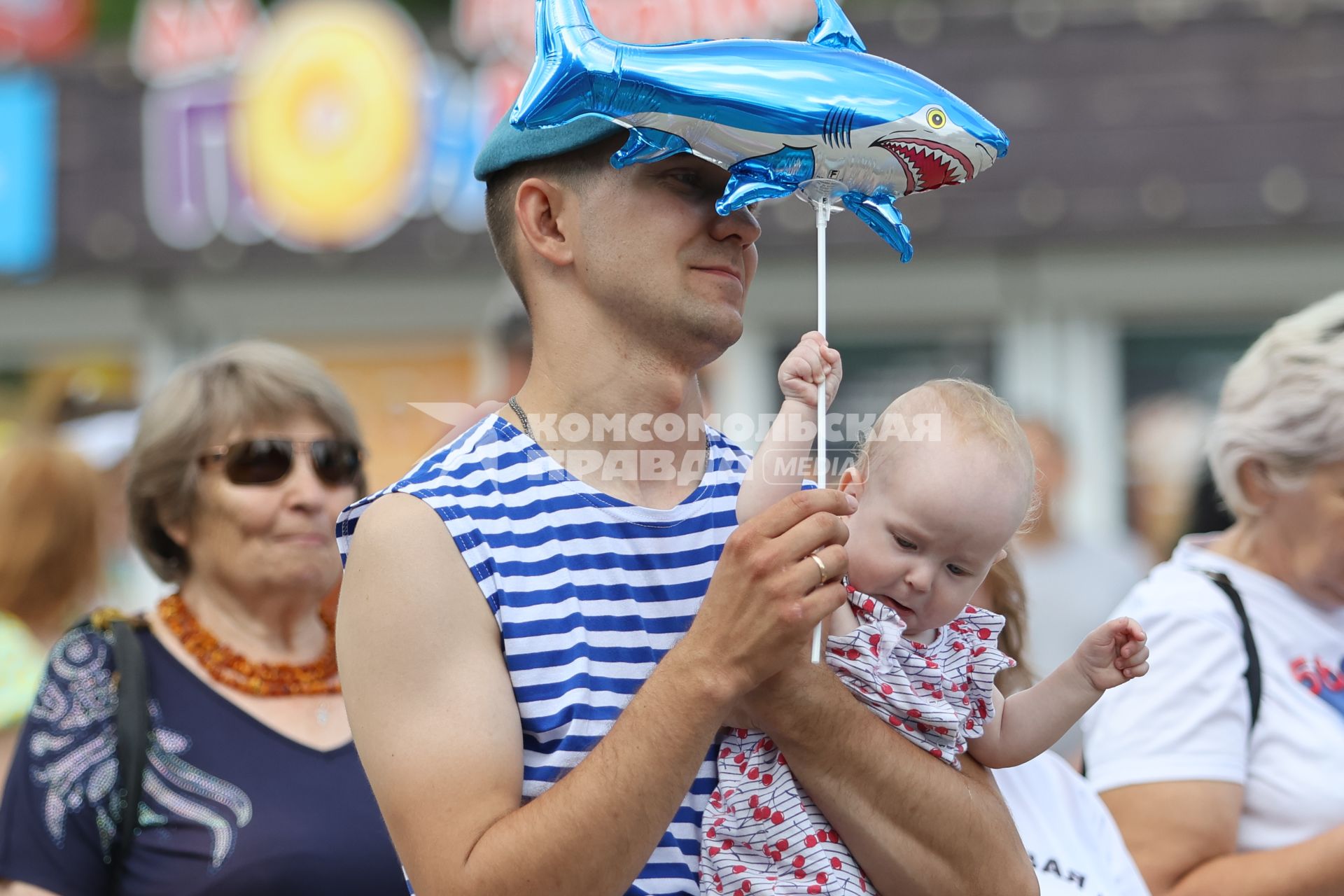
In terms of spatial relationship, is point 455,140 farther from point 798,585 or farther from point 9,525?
point 798,585

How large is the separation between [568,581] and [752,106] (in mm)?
676

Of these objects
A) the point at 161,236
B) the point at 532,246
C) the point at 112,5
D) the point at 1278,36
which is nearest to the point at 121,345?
the point at 161,236

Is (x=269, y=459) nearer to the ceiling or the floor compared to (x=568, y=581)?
nearer to the ceiling

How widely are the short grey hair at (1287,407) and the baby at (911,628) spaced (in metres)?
0.89

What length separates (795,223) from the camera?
7922 millimetres

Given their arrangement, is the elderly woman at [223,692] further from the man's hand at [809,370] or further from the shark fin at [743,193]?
the shark fin at [743,193]

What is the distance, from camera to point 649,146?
1.94m

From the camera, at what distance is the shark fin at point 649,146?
76.0 inches

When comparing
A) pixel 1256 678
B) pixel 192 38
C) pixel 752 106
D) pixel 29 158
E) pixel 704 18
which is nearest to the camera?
pixel 752 106

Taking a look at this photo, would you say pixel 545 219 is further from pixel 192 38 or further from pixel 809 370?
pixel 192 38

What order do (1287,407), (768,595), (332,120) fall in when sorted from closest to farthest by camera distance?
(768,595), (1287,407), (332,120)

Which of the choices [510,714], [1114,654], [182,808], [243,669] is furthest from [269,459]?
[1114,654]

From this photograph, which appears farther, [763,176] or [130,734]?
[130,734]

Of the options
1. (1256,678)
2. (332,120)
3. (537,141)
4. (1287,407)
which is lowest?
(1256,678)
